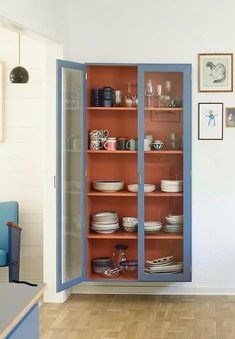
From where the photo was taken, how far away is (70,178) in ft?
16.9

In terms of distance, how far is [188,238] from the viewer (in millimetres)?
5109

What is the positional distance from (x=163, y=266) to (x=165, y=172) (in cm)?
85

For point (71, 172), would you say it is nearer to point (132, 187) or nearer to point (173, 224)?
point (132, 187)

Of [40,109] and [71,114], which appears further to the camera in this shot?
[40,109]

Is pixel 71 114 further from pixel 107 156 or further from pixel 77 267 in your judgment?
pixel 77 267

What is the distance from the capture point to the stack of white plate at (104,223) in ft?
17.2

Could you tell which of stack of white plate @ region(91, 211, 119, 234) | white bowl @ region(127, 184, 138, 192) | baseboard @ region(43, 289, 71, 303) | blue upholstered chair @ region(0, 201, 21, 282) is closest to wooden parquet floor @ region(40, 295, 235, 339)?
baseboard @ region(43, 289, 71, 303)

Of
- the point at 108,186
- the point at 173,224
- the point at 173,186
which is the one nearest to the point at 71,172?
the point at 108,186

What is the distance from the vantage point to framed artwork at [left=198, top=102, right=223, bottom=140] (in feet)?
17.2

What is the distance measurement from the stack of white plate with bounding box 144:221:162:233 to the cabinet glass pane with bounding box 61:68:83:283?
1.96 ft

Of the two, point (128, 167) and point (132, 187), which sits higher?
point (128, 167)

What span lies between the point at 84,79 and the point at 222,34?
52.6 inches

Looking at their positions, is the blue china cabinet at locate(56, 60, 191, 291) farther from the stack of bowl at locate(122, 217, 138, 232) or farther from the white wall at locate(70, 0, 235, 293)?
the white wall at locate(70, 0, 235, 293)

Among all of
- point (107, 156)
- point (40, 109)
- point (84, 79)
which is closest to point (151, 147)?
point (107, 156)
